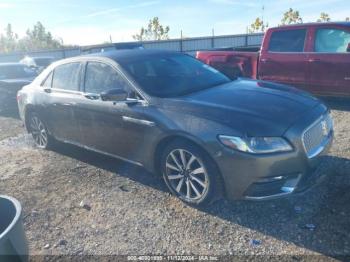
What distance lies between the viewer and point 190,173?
3.64 m

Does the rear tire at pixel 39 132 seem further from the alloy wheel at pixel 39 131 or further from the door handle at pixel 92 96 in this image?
the door handle at pixel 92 96

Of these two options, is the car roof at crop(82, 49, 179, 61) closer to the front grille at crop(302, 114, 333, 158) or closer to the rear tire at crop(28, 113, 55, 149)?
the rear tire at crop(28, 113, 55, 149)

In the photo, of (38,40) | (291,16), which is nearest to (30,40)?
(38,40)

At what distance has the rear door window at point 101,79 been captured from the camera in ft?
14.0

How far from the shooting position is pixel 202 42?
75.4ft

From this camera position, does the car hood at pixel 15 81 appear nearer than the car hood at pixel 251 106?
No

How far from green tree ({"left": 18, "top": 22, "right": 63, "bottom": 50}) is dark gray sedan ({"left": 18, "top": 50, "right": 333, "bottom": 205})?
38958mm

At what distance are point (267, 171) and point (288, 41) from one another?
533 cm

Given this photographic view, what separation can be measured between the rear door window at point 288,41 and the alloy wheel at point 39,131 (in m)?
5.27

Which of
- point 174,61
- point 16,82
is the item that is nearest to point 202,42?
point 16,82

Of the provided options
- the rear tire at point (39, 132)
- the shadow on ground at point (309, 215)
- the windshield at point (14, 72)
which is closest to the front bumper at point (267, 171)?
the shadow on ground at point (309, 215)

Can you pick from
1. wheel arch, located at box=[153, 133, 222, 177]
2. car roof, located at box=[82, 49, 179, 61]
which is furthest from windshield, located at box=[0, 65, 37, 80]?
wheel arch, located at box=[153, 133, 222, 177]

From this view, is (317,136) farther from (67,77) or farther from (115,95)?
(67,77)

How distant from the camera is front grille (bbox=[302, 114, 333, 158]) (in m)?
3.36
